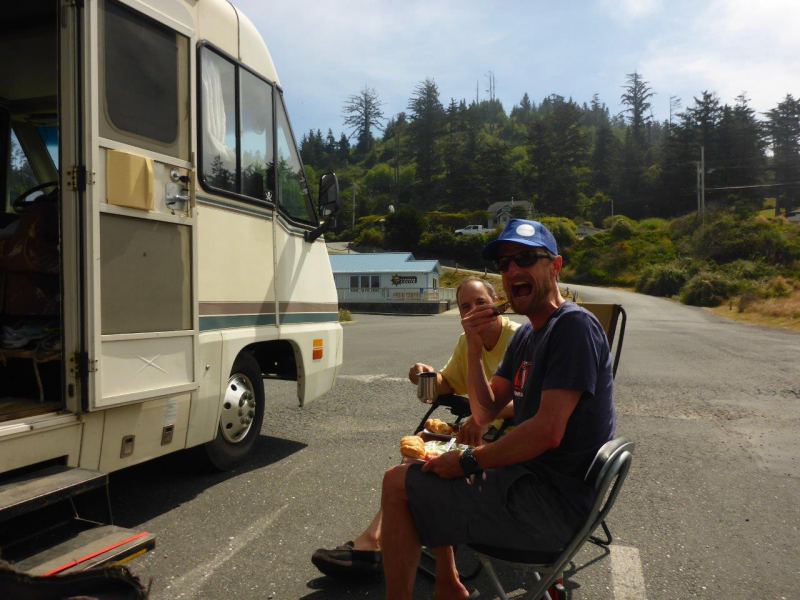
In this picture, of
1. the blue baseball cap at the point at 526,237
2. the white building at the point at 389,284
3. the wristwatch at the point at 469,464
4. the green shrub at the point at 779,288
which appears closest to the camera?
the wristwatch at the point at 469,464

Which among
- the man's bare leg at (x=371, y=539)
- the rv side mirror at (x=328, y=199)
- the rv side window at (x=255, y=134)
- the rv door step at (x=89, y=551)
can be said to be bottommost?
the man's bare leg at (x=371, y=539)

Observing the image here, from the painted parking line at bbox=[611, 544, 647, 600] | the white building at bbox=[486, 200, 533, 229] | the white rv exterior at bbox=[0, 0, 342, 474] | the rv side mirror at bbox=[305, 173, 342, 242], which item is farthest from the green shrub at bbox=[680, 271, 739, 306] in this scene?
the painted parking line at bbox=[611, 544, 647, 600]

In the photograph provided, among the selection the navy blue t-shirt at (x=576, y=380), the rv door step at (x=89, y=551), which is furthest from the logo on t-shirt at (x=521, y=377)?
the rv door step at (x=89, y=551)

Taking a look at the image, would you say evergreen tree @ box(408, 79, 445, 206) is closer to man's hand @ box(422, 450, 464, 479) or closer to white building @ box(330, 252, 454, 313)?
white building @ box(330, 252, 454, 313)

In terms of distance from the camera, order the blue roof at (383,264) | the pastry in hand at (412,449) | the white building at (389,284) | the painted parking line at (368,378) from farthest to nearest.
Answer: the blue roof at (383,264) < the white building at (389,284) < the painted parking line at (368,378) < the pastry in hand at (412,449)

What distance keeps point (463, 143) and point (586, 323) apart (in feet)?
320

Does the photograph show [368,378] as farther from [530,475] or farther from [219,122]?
[530,475]

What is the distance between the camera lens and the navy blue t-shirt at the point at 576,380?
86.9 inches

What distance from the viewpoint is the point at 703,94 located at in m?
88.9

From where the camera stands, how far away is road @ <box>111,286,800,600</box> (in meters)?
3.22

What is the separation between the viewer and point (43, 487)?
277cm

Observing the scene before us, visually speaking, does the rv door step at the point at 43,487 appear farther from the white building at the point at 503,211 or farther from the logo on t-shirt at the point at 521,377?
the white building at the point at 503,211

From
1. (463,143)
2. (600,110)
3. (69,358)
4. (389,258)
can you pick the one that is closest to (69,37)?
(69,358)

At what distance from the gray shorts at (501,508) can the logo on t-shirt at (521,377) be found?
362mm
